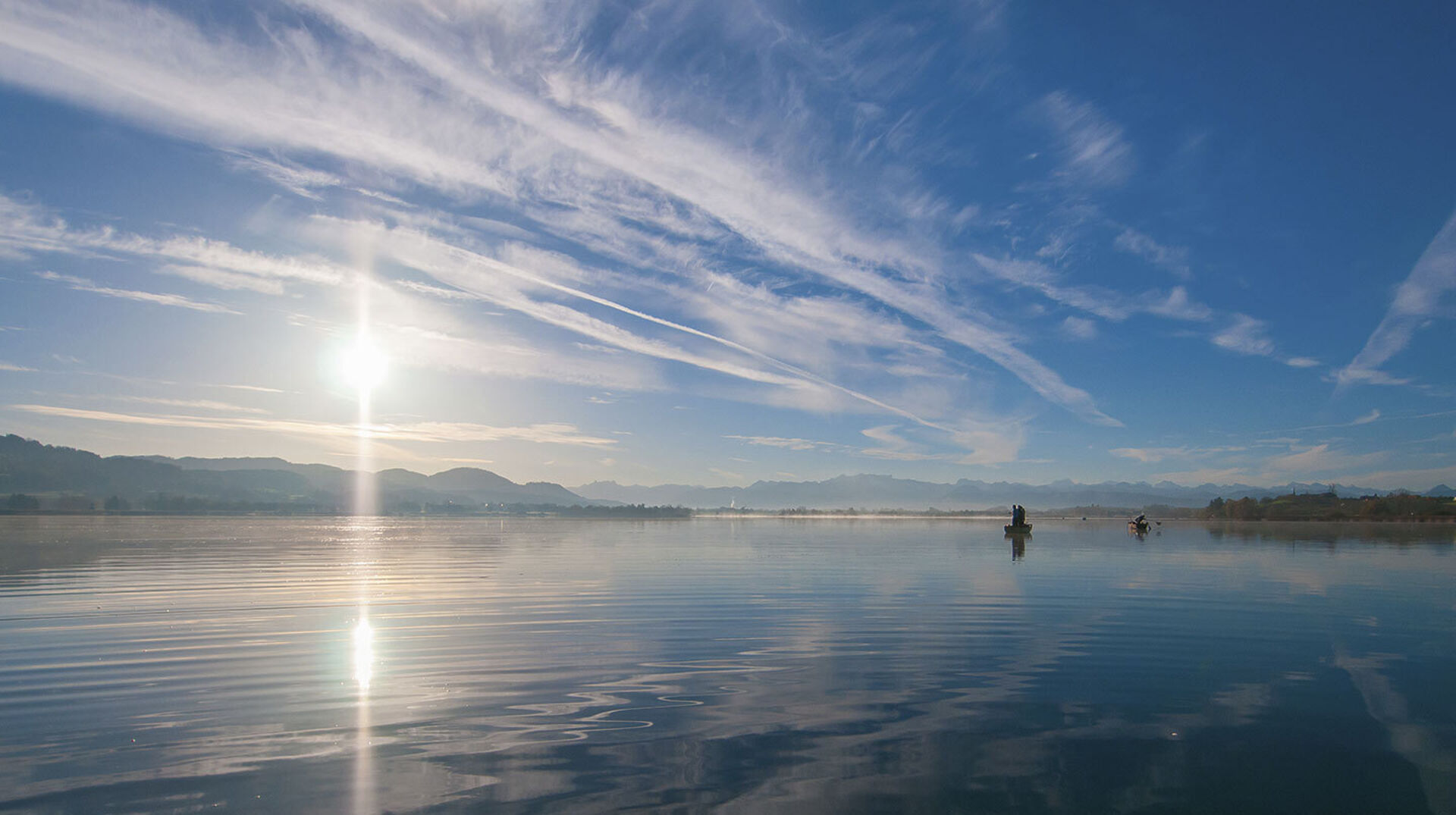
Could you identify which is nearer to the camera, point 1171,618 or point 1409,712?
point 1409,712

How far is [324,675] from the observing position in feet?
55.3

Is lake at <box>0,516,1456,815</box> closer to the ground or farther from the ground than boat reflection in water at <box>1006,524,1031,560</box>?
farther from the ground

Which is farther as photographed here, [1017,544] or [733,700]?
[1017,544]

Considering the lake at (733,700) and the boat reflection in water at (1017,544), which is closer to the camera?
the lake at (733,700)

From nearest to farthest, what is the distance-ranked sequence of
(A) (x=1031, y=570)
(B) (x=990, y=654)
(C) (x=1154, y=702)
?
(C) (x=1154, y=702), (B) (x=990, y=654), (A) (x=1031, y=570)

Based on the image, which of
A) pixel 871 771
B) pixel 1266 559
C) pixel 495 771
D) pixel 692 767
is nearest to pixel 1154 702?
pixel 871 771

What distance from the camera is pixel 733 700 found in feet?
47.7

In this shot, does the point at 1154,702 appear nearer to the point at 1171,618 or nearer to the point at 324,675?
the point at 1171,618

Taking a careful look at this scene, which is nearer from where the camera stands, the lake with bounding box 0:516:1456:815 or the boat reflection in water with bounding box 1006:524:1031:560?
the lake with bounding box 0:516:1456:815

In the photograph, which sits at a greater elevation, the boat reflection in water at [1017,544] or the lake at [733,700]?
the lake at [733,700]

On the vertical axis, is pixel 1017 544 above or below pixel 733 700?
below

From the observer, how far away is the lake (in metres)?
9.84

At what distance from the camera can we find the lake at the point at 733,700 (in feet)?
32.3

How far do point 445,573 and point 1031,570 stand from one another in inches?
1315
